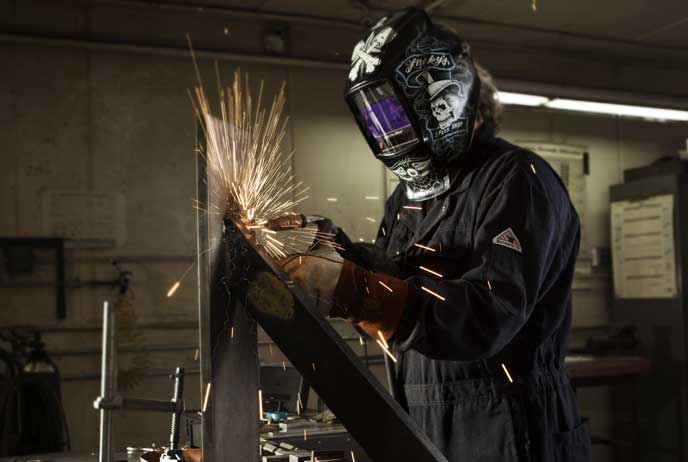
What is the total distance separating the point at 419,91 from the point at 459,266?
44 cm

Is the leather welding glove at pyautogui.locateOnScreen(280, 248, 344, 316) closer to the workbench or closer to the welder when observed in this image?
the welder

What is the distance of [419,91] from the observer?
1935mm

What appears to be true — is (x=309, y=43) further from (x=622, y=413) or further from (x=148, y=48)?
(x=622, y=413)

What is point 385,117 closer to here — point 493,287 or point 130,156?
point 493,287

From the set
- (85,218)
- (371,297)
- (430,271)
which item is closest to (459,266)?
(430,271)

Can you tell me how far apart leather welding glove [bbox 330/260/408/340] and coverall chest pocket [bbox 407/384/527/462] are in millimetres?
328

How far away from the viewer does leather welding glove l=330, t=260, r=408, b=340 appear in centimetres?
154

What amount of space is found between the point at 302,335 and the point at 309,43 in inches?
173

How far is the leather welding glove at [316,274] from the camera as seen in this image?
4.91 ft

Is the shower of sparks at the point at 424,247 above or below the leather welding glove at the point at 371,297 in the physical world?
above

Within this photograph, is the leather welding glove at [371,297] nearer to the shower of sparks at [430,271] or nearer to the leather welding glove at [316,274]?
the leather welding glove at [316,274]

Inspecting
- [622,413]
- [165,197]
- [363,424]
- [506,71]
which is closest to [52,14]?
[165,197]

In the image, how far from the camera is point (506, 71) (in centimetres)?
601

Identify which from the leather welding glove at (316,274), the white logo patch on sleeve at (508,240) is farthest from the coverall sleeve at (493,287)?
the leather welding glove at (316,274)
